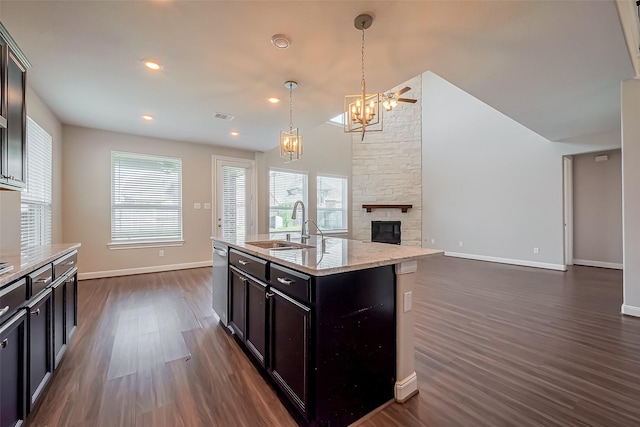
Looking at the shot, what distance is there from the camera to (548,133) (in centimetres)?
478

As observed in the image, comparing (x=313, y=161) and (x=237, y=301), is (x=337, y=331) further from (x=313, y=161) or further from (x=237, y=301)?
(x=313, y=161)

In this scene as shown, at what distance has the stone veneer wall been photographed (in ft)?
24.8

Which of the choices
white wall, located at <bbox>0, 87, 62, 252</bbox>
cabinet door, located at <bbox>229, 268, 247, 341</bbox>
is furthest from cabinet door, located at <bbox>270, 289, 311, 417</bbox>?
white wall, located at <bbox>0, 87, 62, 252</bbox>

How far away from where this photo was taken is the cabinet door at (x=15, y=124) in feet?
5.85

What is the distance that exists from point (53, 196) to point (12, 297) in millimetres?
3679

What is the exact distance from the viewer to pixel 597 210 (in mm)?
5504

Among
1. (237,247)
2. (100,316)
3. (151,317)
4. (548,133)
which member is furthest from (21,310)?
(548,133)

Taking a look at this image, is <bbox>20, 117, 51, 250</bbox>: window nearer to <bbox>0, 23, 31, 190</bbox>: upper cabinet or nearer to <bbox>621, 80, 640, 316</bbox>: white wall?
<bbox>0, 23, 31, 190</bbox>: upper cabinet

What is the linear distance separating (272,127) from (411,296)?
3703 millimetres

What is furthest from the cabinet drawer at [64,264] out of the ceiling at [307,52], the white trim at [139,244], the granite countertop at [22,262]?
the white trim at [139,244]

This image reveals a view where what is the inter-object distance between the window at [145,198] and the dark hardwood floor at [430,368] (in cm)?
162

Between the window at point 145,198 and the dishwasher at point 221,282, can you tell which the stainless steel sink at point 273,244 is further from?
the window at point 145,198

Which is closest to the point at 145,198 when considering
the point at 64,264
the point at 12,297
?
the point at 64,264

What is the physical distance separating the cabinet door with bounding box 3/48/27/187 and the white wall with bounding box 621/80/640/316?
18.0 feet
